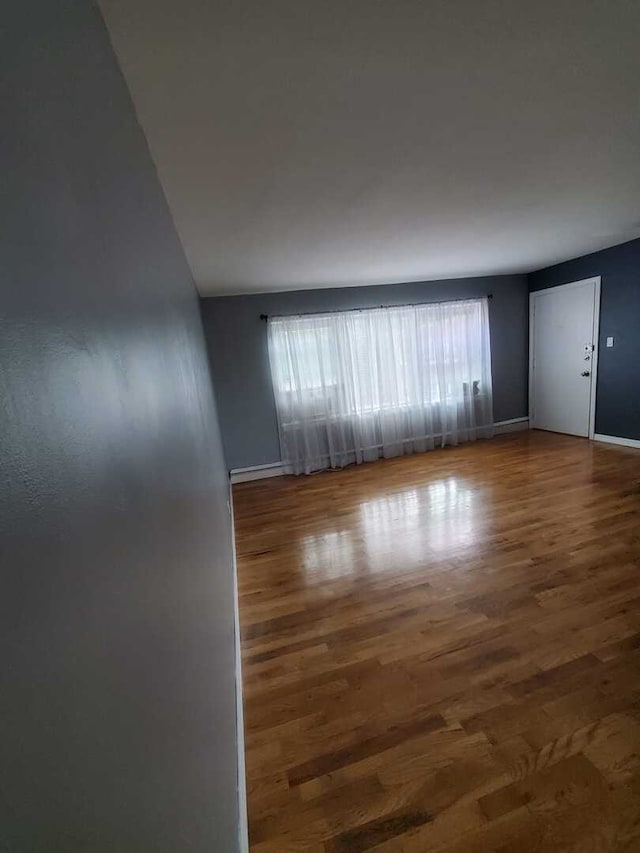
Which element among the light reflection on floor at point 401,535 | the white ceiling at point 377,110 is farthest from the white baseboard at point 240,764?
the white ceiling at point 377,110

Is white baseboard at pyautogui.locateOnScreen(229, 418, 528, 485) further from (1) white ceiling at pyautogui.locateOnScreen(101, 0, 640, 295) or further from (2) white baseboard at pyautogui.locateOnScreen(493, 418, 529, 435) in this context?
(2) white baseboard at pyautogui.locateOnScreen(493, 418, 529, 435)

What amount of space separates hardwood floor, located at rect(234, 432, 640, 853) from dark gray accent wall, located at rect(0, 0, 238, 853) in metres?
0.56

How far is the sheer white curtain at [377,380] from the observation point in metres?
4.16

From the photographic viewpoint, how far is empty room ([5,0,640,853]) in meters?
0.31

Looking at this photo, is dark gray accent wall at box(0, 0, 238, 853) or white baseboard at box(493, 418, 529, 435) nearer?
dark gray accent wall at box(0, 0, 238, 853)

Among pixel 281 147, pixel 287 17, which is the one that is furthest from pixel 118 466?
pixel 281 147

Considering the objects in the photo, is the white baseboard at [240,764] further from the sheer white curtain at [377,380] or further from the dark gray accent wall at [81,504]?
the sheer white curtain at [377,380]

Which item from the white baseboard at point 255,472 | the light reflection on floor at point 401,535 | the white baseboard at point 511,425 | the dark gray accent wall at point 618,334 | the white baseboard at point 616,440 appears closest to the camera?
the light reflection on floor at point 401,535

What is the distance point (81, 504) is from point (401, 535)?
257 cm

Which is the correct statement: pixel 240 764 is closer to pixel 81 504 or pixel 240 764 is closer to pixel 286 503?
pixel 81 504

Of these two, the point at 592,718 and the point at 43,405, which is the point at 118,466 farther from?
the point at 592,718

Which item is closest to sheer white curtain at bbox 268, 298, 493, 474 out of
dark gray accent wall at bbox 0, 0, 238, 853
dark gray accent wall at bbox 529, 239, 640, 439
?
dark gray accent wall at bbox 529, 239, 640, 439

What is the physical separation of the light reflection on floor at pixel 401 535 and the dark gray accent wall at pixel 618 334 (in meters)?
2.21

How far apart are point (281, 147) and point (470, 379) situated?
402 cm
